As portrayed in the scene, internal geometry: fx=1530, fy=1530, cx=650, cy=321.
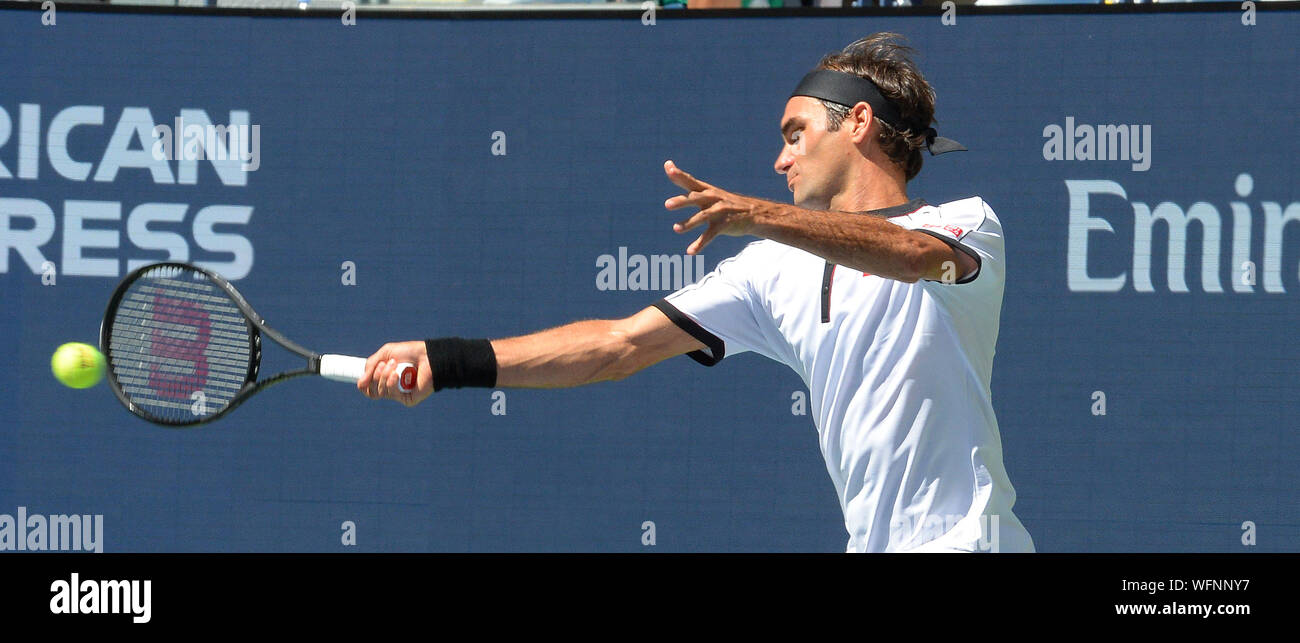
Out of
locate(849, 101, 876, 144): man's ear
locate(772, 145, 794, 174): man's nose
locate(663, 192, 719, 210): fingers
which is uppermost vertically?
locate(849, 101, 876, 144): man's ear

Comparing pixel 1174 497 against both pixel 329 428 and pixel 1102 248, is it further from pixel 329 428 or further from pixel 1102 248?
pixel 329 428

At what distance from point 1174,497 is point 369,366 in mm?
3106

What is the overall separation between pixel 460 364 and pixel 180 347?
1.38 meters

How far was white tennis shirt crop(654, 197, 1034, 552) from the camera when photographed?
3.21 metres

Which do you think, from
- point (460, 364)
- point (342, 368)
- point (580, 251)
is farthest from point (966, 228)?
point (580, 251)

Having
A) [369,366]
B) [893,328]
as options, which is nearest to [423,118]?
[369,366]

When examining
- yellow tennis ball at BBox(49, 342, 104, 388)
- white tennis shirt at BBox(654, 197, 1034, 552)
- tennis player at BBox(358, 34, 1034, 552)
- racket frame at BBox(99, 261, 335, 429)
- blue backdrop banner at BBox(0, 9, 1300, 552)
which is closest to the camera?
tennis player at BBox(358, 34, 1034, 552)

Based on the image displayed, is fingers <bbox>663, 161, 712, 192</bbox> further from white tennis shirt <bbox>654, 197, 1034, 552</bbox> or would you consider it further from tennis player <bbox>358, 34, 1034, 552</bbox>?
white tennis shirt <bbox>654, 197, 1034, 552</bbox>

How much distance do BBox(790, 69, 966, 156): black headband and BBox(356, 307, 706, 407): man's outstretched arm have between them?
66 cm

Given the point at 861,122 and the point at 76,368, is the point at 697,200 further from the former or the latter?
the point at 76,368

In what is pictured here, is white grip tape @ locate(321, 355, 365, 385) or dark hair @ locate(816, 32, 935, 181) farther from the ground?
dark hair @ locate(816, 32, 935, 181)

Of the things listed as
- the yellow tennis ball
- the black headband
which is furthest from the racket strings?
the black headband

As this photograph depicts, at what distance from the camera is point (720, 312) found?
359 cm

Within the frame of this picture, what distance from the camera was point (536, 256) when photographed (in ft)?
18.4
